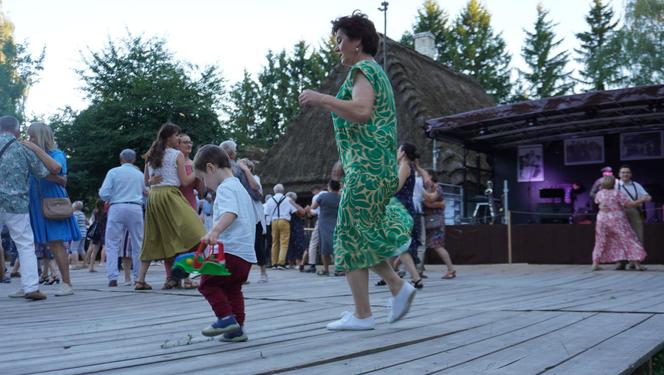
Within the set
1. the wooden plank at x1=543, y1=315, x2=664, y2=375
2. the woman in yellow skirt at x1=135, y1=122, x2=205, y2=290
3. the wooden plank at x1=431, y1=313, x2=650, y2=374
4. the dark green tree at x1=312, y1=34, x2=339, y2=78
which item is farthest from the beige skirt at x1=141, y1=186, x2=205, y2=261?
the dark green tree at x1=312, y1=34, x2=339, y2=78

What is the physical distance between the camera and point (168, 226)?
673 cm

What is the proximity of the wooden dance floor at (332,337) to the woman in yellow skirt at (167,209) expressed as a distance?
0.72 m

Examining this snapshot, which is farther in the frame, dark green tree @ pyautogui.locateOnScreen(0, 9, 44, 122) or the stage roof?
dark green tree @ pyautogui.locateOnScreen(0, 9, 44, 122)

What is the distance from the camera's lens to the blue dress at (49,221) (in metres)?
6.31

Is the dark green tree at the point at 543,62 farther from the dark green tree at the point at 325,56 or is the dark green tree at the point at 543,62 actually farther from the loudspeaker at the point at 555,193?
the loudspeaker at the point at 555,193

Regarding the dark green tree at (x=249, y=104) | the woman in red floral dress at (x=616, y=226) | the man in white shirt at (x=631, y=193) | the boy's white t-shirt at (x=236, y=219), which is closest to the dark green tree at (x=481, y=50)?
the dark green tree at (x=249, y=104)

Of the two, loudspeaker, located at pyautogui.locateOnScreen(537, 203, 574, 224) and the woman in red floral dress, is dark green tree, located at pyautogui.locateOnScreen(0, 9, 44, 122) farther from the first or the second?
the woman in red floral dress

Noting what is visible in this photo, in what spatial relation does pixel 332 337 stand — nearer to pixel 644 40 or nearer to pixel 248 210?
pixel 248 210

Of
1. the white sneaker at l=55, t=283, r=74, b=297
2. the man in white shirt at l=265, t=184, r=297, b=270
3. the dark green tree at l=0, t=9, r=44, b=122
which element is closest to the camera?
the white sneaker at l=55, t=283, r=74, b=297

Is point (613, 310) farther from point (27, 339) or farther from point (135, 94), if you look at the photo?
point (135, 94)

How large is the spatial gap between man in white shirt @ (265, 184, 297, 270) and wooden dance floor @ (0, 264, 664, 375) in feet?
20.7

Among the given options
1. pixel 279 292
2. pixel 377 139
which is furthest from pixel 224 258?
pixel 279 292

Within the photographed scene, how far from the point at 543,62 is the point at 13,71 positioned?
110 feet

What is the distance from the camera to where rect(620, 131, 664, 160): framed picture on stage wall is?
18.7m
